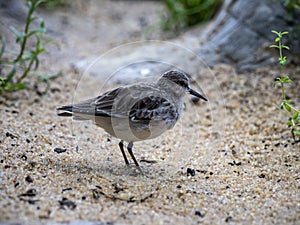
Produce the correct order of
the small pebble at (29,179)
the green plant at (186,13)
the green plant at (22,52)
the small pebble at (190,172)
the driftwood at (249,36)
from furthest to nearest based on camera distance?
the green plant at (186,13)
the driftwood at (249,36)
the green plant at (22,52)
the small pebble at (190,172)
the small pebble at (29,179)

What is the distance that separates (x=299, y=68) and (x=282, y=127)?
1.39 metres

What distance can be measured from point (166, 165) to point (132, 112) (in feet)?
2.33

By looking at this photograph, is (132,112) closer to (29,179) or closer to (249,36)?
(29,179)

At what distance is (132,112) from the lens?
3619mm

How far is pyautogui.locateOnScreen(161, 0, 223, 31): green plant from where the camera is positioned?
8109 millimetres

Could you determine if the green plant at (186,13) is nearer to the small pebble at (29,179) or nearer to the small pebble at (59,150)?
the small pebble at (59,150)

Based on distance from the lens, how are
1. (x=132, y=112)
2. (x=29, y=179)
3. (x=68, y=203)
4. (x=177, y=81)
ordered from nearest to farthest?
(x=68, y=203), (x=29, y=179), (x=132, y=112), (x=177, y=81)

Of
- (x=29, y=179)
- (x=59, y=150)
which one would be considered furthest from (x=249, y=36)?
(x=29, y=179)

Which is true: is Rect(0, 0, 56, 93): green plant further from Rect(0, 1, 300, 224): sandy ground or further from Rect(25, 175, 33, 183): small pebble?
Rect(25, 175, 33, 183): small pebble

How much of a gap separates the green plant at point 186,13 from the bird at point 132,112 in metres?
4.68

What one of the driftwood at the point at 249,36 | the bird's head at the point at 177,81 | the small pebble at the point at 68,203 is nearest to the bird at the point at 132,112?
the bird's head at the point at 177,81

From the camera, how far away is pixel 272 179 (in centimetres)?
376

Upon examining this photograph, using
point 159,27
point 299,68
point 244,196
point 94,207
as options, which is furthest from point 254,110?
point 159,27

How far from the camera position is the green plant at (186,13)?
8109 mm
